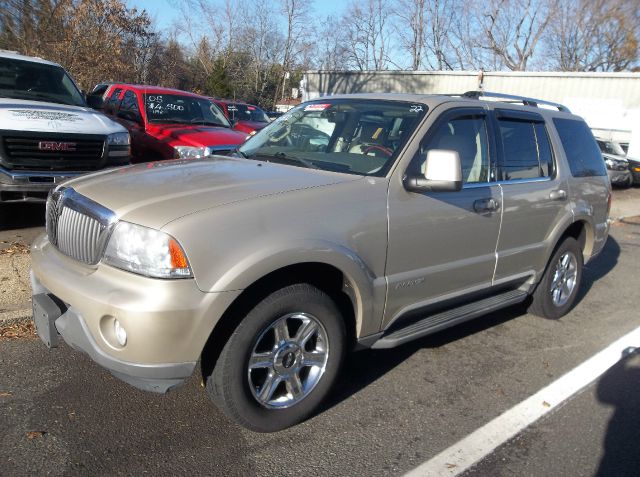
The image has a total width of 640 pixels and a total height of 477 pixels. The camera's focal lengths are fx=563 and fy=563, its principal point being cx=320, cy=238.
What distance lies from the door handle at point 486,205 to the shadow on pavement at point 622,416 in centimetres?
143

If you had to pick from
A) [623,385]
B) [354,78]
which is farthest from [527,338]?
[354,78]

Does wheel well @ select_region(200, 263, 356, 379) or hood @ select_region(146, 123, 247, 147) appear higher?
hood @ select_region(146, 123, 247, 147)

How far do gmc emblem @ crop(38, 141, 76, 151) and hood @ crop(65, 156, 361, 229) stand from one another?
111 inches

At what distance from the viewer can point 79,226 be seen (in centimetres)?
295

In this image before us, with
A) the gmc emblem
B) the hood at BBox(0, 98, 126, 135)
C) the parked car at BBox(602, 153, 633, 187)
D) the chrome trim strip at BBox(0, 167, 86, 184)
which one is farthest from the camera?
the parked car at BBox(602, 153, 633, 187)

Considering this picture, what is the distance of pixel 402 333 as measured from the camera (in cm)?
353

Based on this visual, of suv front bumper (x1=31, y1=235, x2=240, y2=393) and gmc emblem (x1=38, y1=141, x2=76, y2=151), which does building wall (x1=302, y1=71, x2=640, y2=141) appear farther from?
suv front bumper (x1=31, y1=235, x2=240, y2=393)

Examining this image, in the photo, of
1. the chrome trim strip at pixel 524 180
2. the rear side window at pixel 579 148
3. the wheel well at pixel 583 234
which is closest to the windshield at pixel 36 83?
the chrome trim strip at pixel 524 180

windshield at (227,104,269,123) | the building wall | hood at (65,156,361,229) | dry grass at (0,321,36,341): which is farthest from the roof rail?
the building wall

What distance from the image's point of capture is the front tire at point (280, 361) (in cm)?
279

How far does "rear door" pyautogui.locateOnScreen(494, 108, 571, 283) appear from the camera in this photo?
421 cm

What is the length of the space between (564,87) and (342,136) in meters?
22.7

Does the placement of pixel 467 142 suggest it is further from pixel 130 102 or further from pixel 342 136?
pixel 130 102

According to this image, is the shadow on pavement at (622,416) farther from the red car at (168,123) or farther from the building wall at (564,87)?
the building wall at (564,87)
